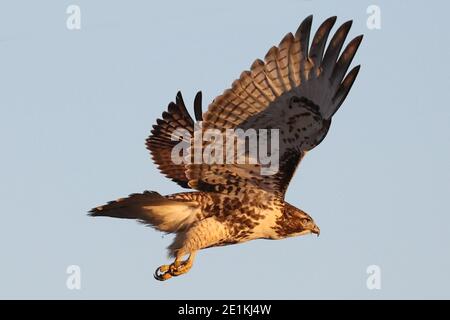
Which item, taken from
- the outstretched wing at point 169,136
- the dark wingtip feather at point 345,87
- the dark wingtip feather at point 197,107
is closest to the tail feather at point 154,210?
the outstretched wing at point 169,136

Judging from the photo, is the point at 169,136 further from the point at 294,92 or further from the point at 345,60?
the point at 345,60

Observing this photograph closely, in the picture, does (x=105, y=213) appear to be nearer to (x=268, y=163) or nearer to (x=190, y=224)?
(x=190, y=224)

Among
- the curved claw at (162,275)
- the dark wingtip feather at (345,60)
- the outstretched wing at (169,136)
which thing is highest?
the dark wingtip feather at (345,60)

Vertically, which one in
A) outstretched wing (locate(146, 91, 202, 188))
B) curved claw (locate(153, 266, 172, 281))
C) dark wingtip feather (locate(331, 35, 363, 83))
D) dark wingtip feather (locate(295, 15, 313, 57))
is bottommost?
curved claw (locate(153, 266, 172, 281))

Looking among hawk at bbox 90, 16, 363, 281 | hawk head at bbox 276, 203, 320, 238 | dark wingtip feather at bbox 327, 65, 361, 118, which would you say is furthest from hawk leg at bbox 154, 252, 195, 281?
dark wingtip feather at bbox 327, 65, 361, 118

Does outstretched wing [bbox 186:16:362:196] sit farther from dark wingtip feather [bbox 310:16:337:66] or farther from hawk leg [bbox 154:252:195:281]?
hawk leg [bbox 154:252:195:281]

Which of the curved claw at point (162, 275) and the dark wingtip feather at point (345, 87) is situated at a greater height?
the dark wingtip feather at point (345, 87)

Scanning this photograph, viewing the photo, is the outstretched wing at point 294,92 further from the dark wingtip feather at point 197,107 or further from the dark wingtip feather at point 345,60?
the dark wingtip feather at point 197,107
